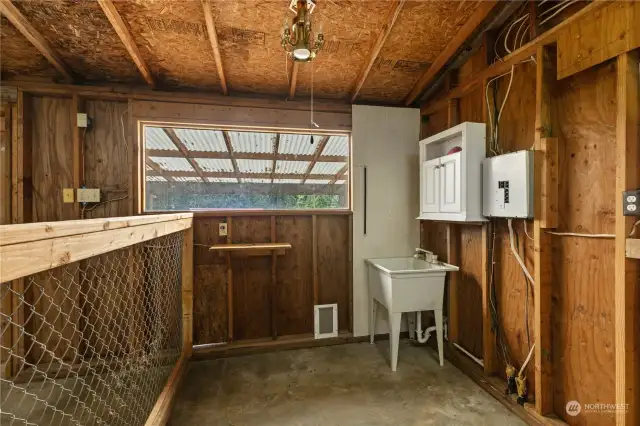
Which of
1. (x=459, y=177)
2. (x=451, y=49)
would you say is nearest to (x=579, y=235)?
(x=459, y=177)

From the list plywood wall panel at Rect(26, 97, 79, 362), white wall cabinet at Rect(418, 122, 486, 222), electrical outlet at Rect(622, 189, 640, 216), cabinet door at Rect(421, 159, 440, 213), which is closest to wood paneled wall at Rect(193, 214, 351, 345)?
cabinet door at Rect(421, 159, 440, 213)

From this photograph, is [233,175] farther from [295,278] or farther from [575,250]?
[575,250]

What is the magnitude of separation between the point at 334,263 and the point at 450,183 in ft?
4.49

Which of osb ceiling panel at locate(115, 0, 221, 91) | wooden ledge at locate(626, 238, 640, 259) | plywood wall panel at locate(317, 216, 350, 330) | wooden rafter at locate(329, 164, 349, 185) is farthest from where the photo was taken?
wooden rafter at locate(329, 164, 349, 185)

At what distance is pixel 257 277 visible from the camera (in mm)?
2926

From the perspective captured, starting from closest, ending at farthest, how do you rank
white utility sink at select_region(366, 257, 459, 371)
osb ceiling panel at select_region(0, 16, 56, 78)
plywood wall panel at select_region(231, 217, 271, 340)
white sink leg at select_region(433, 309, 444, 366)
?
osb ceiling panel at select_region(0, 16, 56, 78) → white utility sink at select_region(366, 257, 459, 371) → white sink leg at select_region(433, 309, 444, 366) → plywood wall panel at select_region(231, 217, 271, 340)

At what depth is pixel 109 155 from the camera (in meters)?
2.59

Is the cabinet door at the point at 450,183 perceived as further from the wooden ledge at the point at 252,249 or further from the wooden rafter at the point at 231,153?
the wooden rafter at the point at 231,153

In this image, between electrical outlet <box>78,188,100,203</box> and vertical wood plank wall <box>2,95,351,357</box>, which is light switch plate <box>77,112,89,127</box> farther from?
electrical outlet <box>78,188,100,203</box>

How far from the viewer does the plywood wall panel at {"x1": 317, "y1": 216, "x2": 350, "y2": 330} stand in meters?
3.03

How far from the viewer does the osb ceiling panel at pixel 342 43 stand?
2010 millimetres

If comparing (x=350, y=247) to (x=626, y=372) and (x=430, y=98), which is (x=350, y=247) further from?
(x=626, y=372)

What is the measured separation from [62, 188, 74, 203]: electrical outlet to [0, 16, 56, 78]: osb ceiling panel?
0.95 metres

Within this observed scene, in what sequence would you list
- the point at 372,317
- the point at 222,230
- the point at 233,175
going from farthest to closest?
the point at 233,175, the point at 372,317, the point at 222,230
